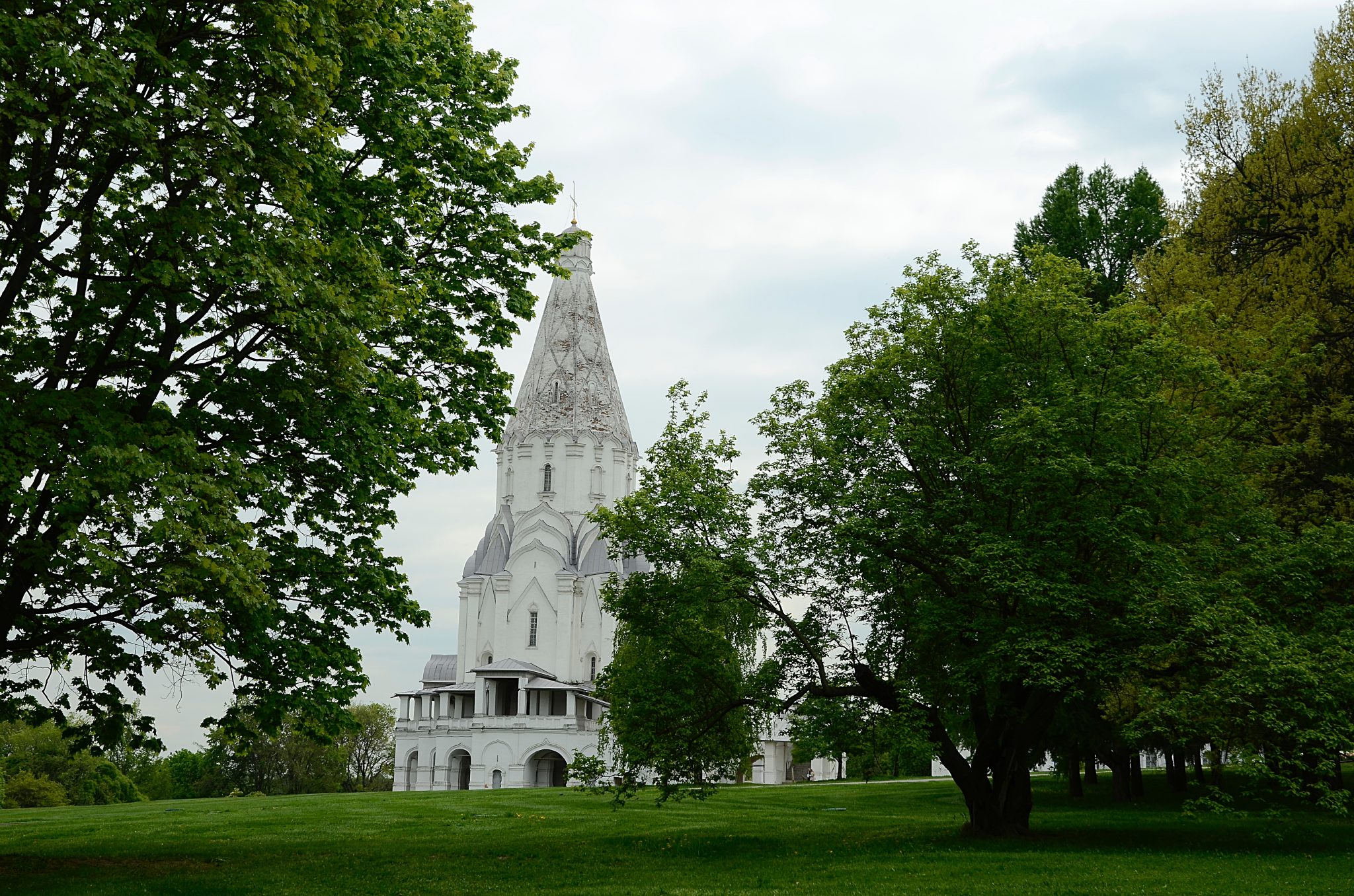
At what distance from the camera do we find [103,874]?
14383 mm

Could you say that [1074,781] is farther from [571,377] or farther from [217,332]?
[571,377]

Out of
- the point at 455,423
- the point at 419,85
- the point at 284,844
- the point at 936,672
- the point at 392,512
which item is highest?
the point at 419,85

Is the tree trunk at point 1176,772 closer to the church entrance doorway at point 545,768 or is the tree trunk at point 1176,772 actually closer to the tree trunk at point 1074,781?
the tree trunk at point 1074,781

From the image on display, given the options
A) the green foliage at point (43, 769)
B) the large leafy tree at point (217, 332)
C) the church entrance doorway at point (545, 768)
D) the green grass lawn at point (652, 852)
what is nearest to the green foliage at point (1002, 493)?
the green grass lawn at point (652, 852)

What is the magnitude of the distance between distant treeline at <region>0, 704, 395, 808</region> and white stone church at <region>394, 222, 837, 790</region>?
19.0ft

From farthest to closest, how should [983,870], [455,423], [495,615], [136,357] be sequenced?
[495,615] < [455,423] < [983,870] < [136,357]

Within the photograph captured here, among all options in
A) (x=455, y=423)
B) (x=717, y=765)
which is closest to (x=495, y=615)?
(x=717, y=765)

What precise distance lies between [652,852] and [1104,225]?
94.4 ft

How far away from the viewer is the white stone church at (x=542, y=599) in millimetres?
69438

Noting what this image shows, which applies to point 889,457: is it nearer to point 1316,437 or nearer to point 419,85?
point 1316,437

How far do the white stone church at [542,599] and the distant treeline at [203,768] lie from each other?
578cm

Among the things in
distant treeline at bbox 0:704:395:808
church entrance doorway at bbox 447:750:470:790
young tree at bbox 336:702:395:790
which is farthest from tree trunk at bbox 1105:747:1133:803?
young tree at bbox 336:702:395:790

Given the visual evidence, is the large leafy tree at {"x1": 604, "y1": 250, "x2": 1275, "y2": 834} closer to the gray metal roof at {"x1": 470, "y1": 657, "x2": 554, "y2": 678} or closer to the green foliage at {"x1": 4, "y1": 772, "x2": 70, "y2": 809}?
the green foliage at {"x1": 4, "y1": 772, "x2": 70, "y2": 809}

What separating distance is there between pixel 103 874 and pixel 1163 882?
44.4ft
